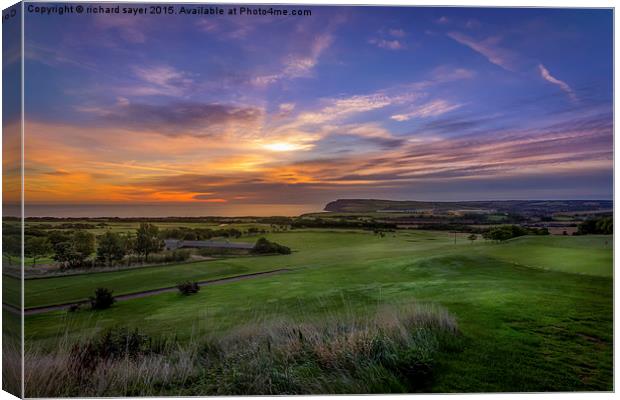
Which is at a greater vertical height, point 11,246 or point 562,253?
point 11,246

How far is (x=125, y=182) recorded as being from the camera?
19.4 feet

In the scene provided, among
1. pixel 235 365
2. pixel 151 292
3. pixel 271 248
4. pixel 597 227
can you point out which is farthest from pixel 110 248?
pixel 597 227

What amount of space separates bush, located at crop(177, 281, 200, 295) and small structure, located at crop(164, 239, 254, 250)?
50cm

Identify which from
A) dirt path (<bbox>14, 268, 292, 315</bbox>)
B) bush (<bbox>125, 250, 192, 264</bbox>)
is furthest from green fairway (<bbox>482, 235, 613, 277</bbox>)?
bush (<bbox>125, 250, 192, 264</bbox>)

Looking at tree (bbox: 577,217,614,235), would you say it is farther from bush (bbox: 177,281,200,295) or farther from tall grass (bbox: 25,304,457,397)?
bush (bbox: 177,281,200,295)

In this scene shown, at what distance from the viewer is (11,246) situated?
5.61m

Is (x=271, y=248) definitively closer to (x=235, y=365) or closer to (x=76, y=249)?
(x=235, y=365)

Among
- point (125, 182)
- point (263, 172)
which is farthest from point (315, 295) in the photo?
point (125, 182)

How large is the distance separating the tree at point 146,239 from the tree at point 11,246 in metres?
1.32

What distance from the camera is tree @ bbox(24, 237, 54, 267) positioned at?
5.52m

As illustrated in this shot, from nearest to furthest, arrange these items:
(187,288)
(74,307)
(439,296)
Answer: (74,307) < (187,288) < (439,296)

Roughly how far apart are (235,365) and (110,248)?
223cm

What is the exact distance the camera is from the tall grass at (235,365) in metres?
5.49

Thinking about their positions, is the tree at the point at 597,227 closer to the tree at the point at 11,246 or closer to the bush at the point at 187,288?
the bush at the point at 187,288
